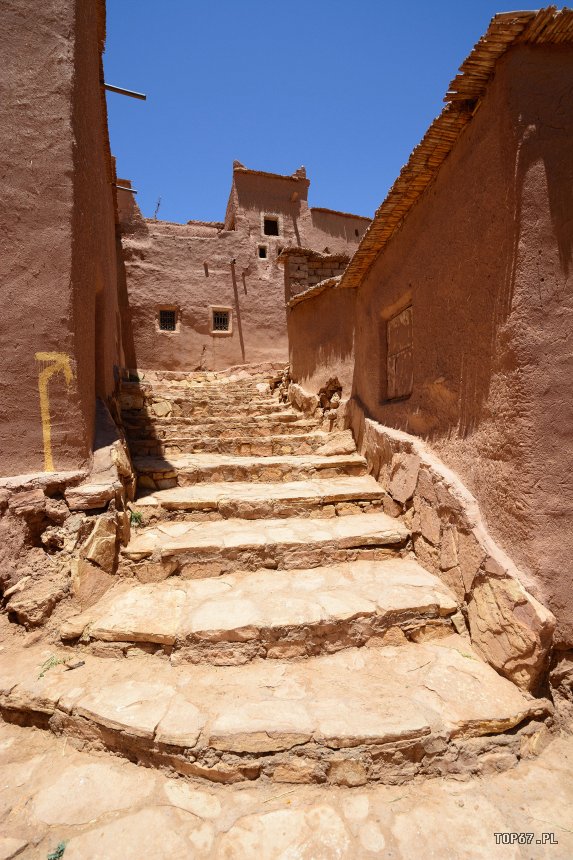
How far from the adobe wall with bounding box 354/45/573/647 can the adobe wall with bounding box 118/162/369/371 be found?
11284 mm

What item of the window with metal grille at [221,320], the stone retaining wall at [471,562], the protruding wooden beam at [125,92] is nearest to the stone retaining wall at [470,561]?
the stone retaining wall at [471,562]

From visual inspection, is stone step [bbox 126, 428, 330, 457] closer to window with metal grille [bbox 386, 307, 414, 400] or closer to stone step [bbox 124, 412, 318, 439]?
stone step [bbox 124, 412, 318, 439]

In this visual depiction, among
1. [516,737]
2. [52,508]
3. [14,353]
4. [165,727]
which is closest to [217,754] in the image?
[165,727]

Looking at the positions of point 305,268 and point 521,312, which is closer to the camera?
point 521,312

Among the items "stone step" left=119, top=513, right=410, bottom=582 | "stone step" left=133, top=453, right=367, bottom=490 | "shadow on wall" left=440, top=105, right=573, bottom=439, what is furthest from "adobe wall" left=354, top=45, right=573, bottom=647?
"stone step" left=133, top=453, right=367, bottom=490

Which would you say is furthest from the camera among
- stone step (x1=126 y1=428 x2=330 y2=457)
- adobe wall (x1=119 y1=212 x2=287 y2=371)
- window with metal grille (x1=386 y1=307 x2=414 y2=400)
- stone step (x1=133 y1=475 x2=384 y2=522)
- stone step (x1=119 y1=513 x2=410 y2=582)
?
adobe wall (x1=119 y1=212 x2=287 y2=371)

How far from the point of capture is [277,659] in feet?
8.48

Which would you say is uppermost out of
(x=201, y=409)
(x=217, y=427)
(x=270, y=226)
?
(x=270, y=226)

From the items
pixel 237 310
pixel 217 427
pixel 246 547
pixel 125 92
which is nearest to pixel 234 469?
pixel 217 427

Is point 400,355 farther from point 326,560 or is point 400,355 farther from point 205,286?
point 205,286

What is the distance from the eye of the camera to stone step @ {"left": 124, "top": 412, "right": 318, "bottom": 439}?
565cm

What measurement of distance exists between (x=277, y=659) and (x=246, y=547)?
0.85m

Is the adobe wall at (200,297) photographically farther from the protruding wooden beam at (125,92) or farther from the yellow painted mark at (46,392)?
the yellow painted mark at (46,392)

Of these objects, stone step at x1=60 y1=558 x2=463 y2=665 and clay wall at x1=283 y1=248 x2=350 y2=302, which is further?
clay wall at x1=283 y1=248 x2=350 y2=302
